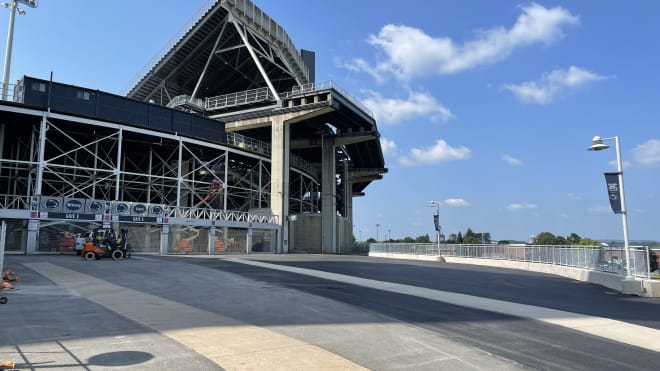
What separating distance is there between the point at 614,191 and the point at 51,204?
34.6 metres

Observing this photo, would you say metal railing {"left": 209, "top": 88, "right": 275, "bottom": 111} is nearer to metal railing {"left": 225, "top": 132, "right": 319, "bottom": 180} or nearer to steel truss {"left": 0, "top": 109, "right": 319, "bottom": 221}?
metal railing {"left": 225, "top": 132, "right": 319, "bottom": 180}

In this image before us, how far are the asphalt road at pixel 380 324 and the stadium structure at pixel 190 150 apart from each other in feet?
61.3

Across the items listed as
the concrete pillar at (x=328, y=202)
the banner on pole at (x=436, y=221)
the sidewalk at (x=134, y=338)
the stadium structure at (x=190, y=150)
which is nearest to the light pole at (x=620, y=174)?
the sidewalk at (x=134, y=338)

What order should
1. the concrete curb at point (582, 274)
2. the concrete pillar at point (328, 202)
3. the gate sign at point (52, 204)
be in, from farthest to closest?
the concrete pillar at point (328, 202)
the gate sign at point (52, 204)
the concrete curb at point (582, 274)

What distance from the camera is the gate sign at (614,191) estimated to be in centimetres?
1900

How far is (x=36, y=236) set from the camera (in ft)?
102

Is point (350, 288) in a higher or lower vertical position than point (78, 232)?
lower

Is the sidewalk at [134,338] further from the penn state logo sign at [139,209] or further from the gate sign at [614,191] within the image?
the penn state logo sign at [139,209]

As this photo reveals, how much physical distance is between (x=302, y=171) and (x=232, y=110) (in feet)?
42.3

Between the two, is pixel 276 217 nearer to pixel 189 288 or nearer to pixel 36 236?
pixel 36 236

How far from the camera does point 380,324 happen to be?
9.95 m

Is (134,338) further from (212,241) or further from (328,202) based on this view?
(328,202)

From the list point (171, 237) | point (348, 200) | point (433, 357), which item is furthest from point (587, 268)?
point (348, 200)

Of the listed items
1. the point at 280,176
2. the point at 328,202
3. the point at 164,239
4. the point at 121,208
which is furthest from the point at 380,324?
the point at 328,202
